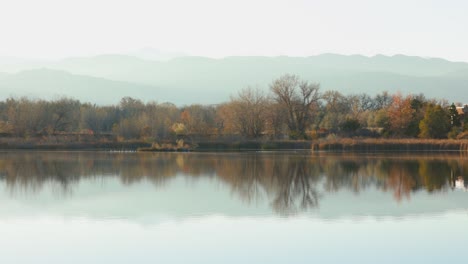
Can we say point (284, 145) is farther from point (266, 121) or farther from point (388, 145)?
point (388, 145)

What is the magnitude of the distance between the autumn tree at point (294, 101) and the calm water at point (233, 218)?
36.2m

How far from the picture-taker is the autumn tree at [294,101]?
63.3 m

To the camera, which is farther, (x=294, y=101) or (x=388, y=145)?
(x=294, y=101)

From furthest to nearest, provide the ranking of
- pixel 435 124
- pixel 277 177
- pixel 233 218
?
pixel 435 124
pixel 277 177
pixel 233 218

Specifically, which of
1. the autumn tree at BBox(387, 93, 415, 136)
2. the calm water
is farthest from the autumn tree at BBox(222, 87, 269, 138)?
the calm water

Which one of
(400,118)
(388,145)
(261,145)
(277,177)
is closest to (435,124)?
(400,118)

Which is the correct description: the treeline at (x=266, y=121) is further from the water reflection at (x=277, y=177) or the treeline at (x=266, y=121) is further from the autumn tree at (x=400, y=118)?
the water reflection at (x=277, y=177)

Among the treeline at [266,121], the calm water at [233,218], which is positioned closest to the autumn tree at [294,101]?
the treeline at [266,121]

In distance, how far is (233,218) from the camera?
49.9 feet

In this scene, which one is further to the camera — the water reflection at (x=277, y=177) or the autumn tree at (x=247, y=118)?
the autumn tree at (x=247, y=118)

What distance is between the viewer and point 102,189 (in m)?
21.7

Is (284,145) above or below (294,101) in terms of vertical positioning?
below

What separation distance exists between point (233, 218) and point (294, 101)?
4919cm

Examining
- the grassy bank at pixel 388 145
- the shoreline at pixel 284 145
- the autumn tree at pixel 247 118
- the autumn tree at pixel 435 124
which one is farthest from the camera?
the autumn tree at pixel 247 118
